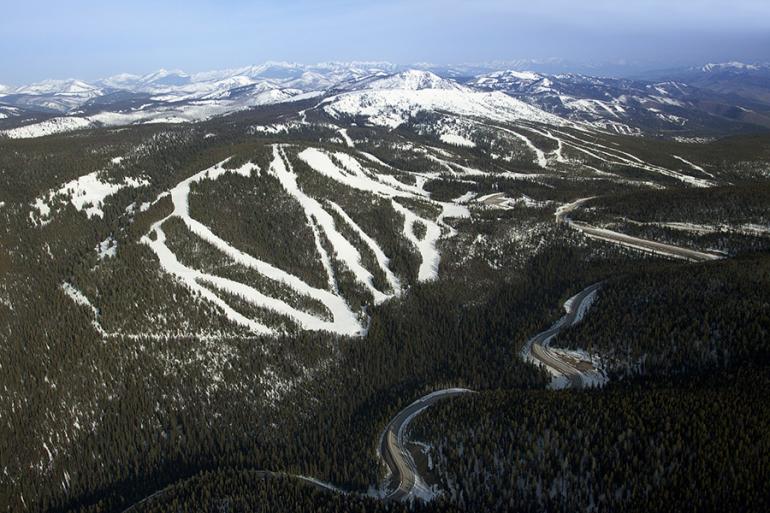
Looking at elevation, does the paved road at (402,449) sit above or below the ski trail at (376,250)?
below

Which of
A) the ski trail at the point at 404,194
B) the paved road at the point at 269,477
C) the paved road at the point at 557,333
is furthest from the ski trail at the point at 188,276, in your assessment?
the paved road at the point at 557,333

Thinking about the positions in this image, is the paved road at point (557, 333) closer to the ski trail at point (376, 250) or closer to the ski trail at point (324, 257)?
the ski trail at point (376, 250)

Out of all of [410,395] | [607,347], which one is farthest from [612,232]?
[410,395]

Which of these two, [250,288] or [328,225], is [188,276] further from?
[328,225]

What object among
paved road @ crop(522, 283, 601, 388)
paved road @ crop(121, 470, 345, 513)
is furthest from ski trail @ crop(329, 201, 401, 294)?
paved road @ crop(121, 470, 345, 513)

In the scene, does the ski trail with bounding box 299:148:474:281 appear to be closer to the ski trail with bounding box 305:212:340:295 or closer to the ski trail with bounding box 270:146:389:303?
the ski trail with bounding box 270:146:389:303

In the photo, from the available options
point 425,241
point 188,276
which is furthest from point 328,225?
point 188,276

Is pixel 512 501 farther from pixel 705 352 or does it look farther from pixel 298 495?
pixel 705 352
